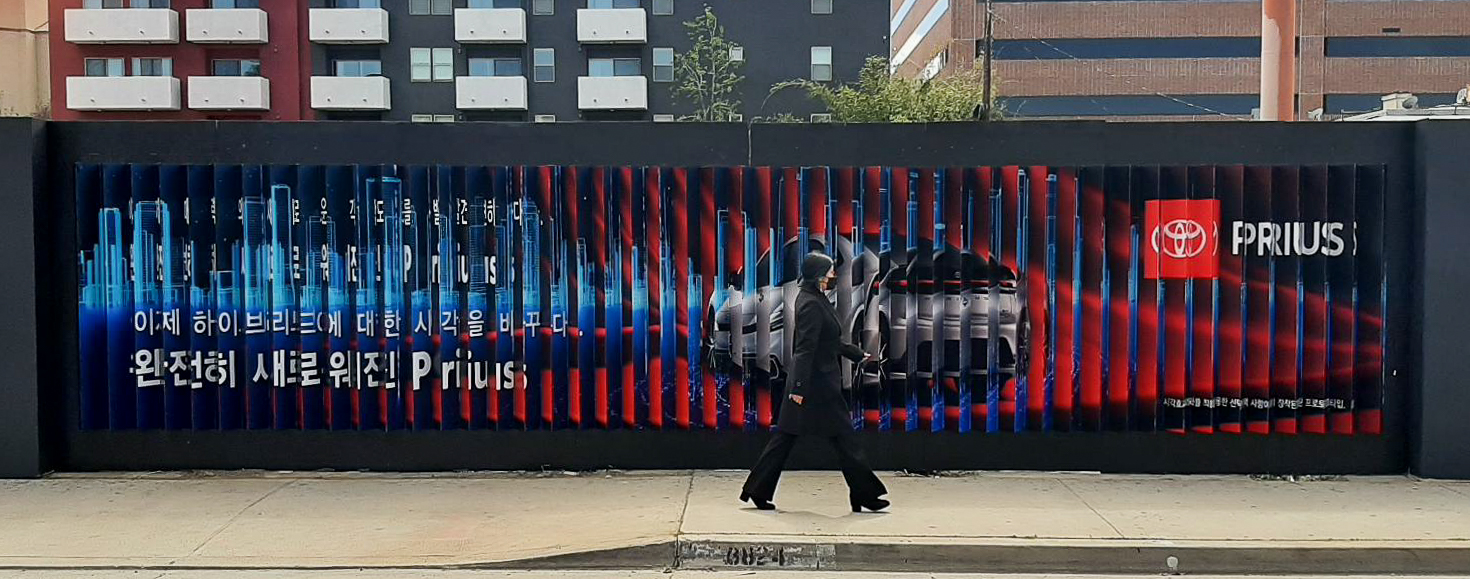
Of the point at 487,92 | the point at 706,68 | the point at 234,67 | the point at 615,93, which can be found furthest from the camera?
the point at 234,67

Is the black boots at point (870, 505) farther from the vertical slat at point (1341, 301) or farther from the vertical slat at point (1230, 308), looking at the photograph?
the vertical slat at point (1341, 301)

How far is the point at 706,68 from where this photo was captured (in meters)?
43.6

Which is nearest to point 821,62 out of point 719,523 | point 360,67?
point 360,67

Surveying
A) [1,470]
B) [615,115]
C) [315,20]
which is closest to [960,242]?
[1,470]

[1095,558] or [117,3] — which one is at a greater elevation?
[117,3]

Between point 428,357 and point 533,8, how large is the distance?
4029cm

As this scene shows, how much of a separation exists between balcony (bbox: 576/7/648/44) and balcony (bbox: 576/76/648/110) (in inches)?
60.2

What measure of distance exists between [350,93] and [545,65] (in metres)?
7.36

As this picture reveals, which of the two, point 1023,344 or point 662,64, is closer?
point 1023,344

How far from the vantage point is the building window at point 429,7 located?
46500 millimetres

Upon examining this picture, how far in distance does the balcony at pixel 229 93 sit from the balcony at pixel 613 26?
1223 centimetres

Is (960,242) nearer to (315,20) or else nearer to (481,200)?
(481,200)

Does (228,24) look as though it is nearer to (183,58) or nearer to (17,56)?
(183,58)

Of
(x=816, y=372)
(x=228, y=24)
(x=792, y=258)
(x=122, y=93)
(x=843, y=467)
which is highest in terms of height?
(x=228, y=24)
